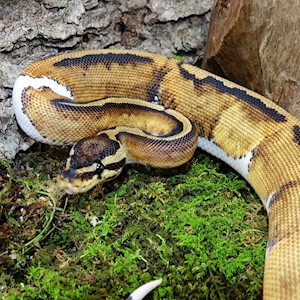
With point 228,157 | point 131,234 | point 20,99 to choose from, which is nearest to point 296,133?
point 228,157

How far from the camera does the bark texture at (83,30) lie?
239 inches

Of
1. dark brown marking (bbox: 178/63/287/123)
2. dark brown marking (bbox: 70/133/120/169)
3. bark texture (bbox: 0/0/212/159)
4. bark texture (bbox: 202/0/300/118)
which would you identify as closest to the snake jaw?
dark brown marking (bbox: 70/133/120/169)

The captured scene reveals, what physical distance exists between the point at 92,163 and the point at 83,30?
2.33 meters

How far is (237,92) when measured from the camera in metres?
6.10

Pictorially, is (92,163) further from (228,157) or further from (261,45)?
(261,45)

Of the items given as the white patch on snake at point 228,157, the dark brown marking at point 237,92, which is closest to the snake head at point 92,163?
the white patch on snake at point 228,157

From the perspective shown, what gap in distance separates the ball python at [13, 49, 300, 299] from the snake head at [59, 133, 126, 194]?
1 centimetres

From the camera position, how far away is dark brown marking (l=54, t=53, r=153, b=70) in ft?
20.8

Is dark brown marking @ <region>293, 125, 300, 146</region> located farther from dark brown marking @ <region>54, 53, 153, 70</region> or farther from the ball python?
dark brown marking @ <region>54, 53, 153, 70</region>

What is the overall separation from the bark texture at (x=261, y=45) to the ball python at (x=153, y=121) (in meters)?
0.30

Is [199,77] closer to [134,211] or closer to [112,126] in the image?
[112,126]

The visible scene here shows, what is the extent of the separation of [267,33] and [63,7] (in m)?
2.74

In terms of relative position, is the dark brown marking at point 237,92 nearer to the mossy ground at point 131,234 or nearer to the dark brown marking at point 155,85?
the dark brown marking at point 155,85

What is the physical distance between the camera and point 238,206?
5406 mm
